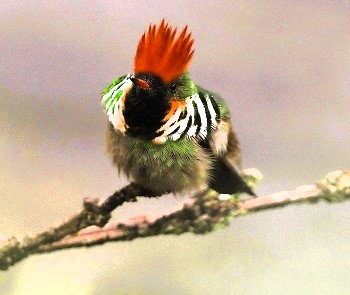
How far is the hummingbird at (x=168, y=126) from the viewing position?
1.07 metres

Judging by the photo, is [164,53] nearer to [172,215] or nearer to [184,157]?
[184,157]

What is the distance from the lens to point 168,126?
1093mm

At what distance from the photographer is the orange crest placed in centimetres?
106

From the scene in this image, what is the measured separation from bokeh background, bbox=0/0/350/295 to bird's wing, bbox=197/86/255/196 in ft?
0.09

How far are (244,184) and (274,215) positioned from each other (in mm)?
94

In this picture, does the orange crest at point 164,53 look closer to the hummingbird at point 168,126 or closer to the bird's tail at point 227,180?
the hummingbird at point 168,126

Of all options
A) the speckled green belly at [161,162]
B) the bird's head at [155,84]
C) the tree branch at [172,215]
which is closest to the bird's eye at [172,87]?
the bird's head at [155,84]

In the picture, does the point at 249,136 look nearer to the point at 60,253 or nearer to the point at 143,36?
the point at 143,36

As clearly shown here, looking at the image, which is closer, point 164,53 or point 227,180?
point 164,53

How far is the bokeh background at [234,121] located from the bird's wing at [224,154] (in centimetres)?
3

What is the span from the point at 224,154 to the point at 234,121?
0.27 ft

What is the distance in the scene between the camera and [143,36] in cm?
109

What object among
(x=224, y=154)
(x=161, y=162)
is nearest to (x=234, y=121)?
(x=224, y=154)

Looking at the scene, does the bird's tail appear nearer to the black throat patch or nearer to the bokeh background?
the bokeh background
